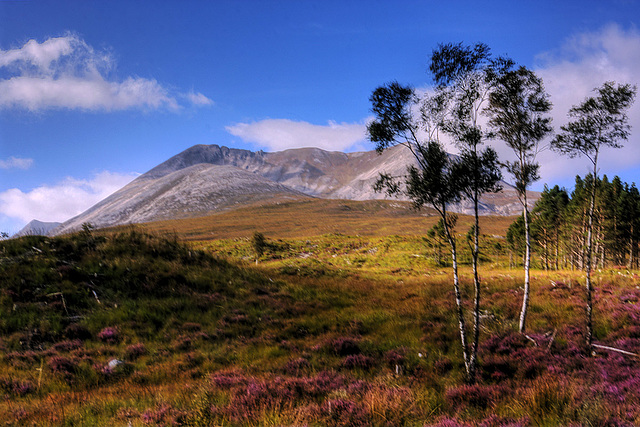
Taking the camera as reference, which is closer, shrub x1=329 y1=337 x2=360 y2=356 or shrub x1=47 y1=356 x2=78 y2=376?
shrub x1=47 y1=356 x2=78 y2=376

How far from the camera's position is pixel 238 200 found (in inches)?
7638

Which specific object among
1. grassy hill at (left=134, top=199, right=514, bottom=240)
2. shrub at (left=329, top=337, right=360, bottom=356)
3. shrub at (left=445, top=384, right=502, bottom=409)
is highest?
grassy hill at (left=134, top=199, right=514, bottom=240)

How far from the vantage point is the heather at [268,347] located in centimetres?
558

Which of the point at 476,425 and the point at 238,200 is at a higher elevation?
the point at 238,200

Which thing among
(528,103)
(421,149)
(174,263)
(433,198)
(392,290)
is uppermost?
(528,103)

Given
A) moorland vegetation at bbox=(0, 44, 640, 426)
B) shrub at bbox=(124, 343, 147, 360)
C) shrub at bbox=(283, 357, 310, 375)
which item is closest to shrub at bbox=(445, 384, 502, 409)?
moorland vegetation at bbox=(0, 44, 640, 426)

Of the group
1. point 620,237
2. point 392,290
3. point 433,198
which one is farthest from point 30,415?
point 620,237

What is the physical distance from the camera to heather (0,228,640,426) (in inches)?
220

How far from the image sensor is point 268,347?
10.2 m

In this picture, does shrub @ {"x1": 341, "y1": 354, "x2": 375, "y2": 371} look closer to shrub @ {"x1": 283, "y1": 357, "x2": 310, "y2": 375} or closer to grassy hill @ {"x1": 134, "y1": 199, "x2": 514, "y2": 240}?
shrub @ {"x1": 283, "y1": 357, "x2": 310, "y2": 375}

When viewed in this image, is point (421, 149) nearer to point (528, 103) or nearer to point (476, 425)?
point (476, 425)

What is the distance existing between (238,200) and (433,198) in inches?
7617

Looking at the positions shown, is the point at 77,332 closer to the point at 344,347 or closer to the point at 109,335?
the point at 109,335

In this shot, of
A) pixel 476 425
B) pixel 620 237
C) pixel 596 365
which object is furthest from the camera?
pixel 620 237
